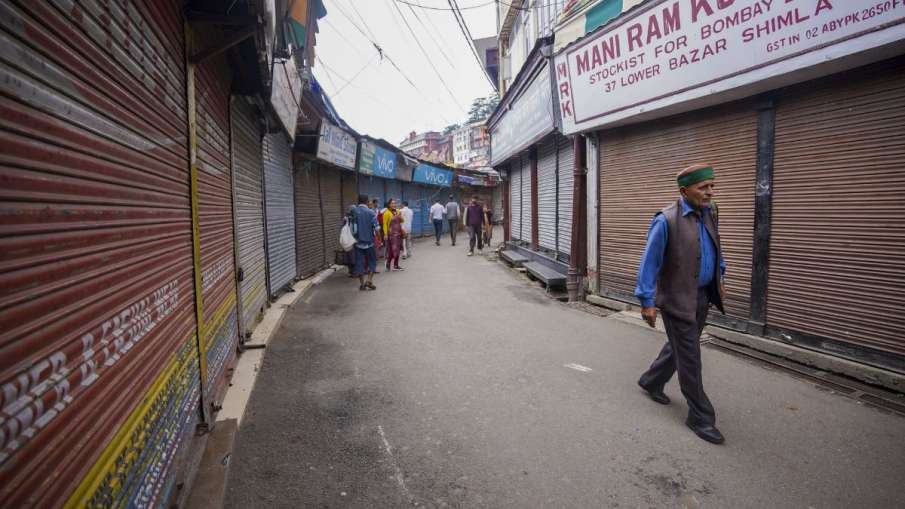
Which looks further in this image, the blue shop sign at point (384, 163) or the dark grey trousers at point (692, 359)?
the blue shop sign at point (384, 163)

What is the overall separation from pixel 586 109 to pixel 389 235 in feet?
19.0

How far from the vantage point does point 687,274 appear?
11.2ft

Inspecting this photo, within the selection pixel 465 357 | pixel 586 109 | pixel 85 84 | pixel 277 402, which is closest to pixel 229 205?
pixel 277 402

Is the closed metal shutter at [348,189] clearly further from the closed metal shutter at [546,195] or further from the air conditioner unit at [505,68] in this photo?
→ the air conditioner unit at [505,68]

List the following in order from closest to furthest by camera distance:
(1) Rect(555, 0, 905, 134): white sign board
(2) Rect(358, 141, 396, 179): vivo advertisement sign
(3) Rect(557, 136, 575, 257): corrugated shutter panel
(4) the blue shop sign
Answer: (1) Rect(555, 0, 905, 134): white sign board
(3) Rect(557, 136, 575, 257): corrugated shutter panel
(2) Rect(358, 141, 396, 179): vivo advertisement sign
(4) the blue shop sign

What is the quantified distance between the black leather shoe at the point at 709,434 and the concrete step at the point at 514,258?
861cm

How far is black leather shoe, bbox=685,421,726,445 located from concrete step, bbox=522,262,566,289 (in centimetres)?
541

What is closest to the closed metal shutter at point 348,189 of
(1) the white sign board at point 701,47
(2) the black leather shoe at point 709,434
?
(1) the white sign board at point 701,47

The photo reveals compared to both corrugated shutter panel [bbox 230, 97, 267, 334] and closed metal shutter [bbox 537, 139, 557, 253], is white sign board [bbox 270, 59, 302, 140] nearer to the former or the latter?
Result: corrugated shutter panel [bbox 230, 97, 267, 334]

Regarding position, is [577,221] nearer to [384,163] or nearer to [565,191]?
[565,191]

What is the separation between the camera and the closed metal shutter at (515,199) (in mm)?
13914

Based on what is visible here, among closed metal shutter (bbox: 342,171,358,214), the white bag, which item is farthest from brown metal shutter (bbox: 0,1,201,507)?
closed metal shutter (bbox: 342,171,358,214)

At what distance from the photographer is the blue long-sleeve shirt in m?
3.44

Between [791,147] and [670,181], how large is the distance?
5.34ft
